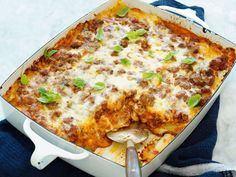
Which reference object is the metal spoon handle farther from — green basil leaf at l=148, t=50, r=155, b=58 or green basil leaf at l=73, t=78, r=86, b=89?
green basil leaf at l=148, t=50, r=155, b=58

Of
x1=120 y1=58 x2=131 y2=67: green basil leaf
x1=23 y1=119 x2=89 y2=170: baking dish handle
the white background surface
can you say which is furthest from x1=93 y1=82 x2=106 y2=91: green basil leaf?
the white background surface

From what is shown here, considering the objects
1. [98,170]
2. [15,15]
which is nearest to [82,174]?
[98,170]

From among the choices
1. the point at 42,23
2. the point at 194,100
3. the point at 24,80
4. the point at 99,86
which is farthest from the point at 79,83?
the point at 42,23

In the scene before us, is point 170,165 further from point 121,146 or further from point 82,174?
point 82,174

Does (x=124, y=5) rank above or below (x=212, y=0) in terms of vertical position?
above

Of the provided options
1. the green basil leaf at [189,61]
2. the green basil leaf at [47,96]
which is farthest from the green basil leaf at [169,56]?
the green basil leaf at [47,96]

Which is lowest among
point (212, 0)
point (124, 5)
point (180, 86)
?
point (212, 0)

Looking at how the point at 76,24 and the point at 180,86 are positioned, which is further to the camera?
the point at 76,24

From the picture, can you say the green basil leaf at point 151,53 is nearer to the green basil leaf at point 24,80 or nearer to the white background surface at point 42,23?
the white background surface at point 42,23
